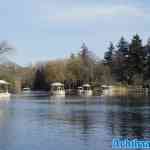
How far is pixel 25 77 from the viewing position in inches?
6063

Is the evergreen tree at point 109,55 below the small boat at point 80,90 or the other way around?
the other way around

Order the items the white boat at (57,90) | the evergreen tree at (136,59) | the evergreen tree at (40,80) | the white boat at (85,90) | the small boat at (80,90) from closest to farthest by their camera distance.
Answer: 1. the white boat at (57,90)
2. the white boat at (85,90)
3. the small boat at (80,90)
4. the evergreen tree at (136,59)
5. the evergreen tree at (40,80)

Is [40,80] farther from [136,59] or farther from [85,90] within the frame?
[136,59]

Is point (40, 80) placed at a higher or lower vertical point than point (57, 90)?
higher

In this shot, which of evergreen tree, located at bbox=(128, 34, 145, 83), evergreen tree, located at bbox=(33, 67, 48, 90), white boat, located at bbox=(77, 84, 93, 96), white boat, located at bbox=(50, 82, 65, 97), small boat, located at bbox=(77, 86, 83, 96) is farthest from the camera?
evergreen tree, located at bbox=(33, 67, 48, 90)

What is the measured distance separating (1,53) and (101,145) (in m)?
64.7

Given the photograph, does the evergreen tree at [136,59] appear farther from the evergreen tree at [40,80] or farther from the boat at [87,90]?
the evergreen tree at [40,80]

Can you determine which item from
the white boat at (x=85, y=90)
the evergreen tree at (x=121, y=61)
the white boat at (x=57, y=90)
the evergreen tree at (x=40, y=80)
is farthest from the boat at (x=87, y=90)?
the evergreen tree at (x=40, y=80)

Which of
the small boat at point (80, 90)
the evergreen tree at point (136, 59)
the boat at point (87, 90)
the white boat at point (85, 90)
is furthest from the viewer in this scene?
the evergreen tree at point (136, 59)

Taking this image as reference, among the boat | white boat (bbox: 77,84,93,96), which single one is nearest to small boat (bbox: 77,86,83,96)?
white boat (bbox: 77,84,93,96)

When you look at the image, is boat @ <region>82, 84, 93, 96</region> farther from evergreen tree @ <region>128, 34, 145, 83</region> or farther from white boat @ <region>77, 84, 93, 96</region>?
evergreen tree @ <region>128, 34, 145, 83</region>

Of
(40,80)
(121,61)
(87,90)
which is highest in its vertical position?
(121,61)

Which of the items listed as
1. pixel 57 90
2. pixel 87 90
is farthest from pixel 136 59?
pixel 57 90

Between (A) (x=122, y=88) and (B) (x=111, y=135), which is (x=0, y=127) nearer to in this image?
(B) (x=111, y=135)
